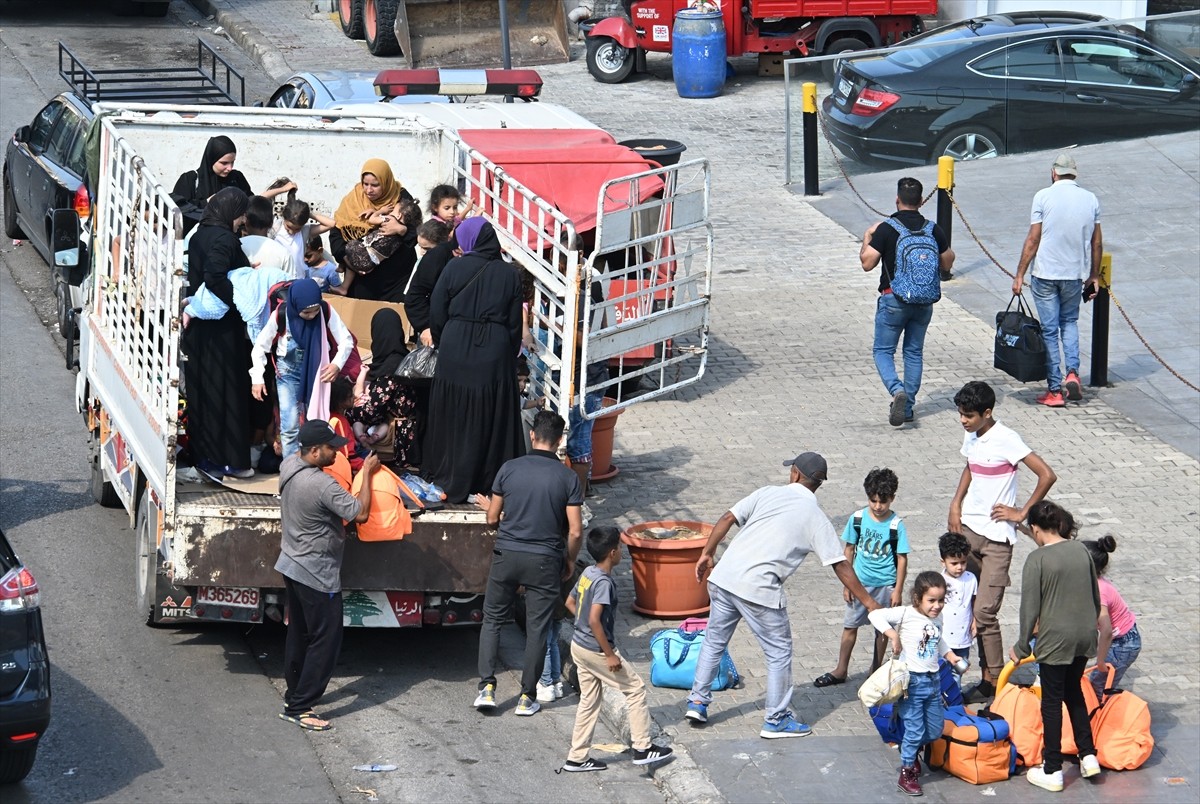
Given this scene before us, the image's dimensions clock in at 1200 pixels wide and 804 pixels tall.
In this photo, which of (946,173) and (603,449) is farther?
(946,173)

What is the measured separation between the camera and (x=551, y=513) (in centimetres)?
860

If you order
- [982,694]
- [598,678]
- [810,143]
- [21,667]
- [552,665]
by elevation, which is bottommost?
[982,694]

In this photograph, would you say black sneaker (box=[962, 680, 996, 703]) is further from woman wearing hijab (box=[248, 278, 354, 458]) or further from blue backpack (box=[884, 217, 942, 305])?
blue backpack (box=[884, 217, 942, 305])

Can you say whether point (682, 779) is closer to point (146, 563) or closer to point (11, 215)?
point (146, 563)

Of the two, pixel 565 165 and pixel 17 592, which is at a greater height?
pixel 565 165

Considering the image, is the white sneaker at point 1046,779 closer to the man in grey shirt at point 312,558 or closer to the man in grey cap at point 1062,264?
the man in grey shirt at point 312,558

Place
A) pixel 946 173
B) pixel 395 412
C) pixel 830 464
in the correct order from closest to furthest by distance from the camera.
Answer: pixel 395 412
pixel 830 464
pixel 946 173

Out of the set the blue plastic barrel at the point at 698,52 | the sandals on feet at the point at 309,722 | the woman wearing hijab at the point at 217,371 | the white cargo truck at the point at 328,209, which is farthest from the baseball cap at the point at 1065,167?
the blue plastic barrel at the point at 698,52

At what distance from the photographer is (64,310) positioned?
14070 mm

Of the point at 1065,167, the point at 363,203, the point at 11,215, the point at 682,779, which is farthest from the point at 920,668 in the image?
the point at 11,215

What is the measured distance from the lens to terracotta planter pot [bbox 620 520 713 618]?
9.67 metres

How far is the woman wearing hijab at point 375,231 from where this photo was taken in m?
10.6

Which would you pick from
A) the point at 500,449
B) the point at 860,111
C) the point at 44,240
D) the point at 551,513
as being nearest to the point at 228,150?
the point at 500,449

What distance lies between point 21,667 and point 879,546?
410 cm
